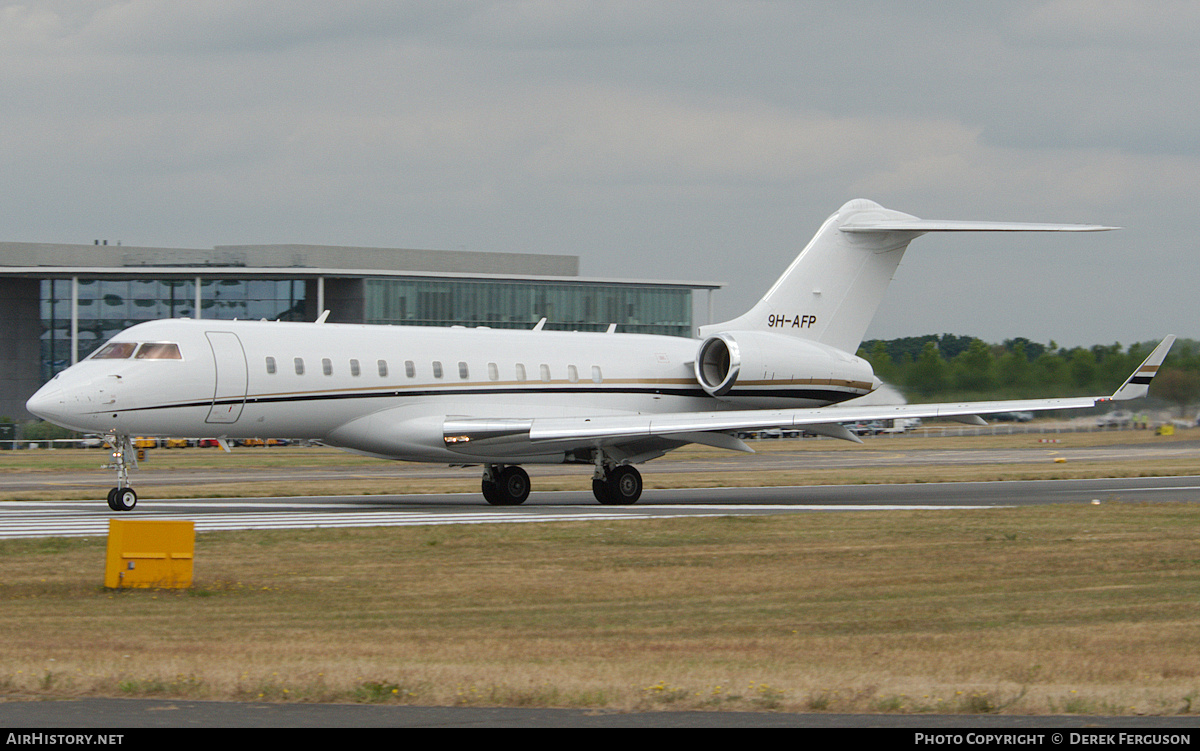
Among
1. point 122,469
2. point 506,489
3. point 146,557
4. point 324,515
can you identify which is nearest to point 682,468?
point 506,489

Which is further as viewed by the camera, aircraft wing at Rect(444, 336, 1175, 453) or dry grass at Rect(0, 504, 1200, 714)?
aircraft wing at Rect(444, 336, 1175, 453)

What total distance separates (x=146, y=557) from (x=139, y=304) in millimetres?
76843

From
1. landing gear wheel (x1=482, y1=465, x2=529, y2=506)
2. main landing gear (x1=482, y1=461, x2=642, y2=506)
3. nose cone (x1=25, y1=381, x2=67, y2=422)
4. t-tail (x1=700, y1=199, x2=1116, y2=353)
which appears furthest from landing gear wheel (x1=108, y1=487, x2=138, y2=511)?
t-tail (x1=700, y1=199, x2=1116, y2=353)

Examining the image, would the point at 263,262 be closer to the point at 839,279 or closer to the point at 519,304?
the point at 519,304

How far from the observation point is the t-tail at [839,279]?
3394cm

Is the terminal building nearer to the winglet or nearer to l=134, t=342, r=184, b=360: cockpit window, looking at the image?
l=134, t=342, r=184, b=360: cockpit window

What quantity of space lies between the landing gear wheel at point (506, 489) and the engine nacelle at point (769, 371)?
4873 mm

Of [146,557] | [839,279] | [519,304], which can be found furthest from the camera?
[519,304]

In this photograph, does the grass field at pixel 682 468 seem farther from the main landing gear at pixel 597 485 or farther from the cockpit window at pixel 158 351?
the cockpit window at pixel 158 351

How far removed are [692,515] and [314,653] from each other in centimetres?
1426

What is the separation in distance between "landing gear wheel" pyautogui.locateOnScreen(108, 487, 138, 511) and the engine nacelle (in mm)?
12892

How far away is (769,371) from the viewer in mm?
31719

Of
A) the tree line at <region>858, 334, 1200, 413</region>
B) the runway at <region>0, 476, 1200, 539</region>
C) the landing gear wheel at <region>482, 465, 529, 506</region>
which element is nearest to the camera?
the runway at <region>0, 476, 1200, 539</region>

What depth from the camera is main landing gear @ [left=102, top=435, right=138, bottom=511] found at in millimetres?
24797
